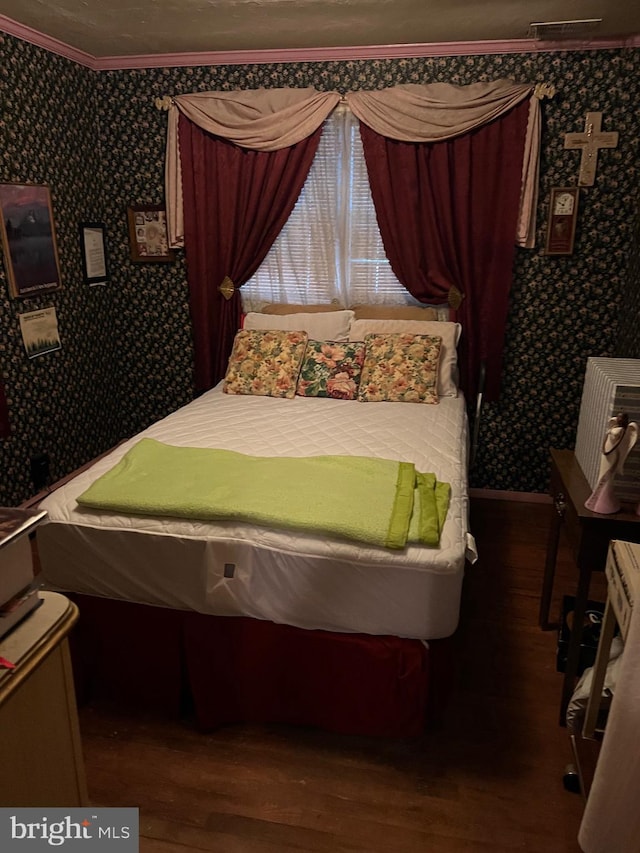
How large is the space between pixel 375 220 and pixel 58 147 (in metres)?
1.79

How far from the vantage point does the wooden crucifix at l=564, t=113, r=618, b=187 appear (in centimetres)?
308

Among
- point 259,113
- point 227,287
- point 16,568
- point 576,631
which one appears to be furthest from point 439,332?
point 16,568

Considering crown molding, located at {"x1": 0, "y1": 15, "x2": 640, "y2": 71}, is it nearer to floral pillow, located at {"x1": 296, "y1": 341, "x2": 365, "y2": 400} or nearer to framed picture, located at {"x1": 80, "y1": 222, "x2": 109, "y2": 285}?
framed picture, located at {"x1": 80, "y1": 222, "x2": 109, "y2": 285}

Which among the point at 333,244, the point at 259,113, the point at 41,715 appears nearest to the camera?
the point at 41,715

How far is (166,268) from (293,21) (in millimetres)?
1574

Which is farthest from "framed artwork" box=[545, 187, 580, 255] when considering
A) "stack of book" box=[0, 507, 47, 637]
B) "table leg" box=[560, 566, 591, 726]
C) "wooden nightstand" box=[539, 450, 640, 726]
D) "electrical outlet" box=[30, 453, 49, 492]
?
"stack of book" box=[0, 507, 47, 637]

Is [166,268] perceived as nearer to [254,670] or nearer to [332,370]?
[332,370]

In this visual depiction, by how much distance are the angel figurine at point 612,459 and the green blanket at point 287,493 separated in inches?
18.2

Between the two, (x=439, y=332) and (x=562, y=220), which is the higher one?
(x=562, y=220)

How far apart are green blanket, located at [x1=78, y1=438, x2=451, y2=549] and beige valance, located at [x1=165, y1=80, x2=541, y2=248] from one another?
6.17 ft

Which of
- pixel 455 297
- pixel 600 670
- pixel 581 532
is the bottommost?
pixel 600 670

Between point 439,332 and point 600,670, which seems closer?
point 600,670

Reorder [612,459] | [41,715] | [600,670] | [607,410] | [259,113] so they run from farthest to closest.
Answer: [259,113] → [607,410] → [612,459] → [600,670] → [41,715]

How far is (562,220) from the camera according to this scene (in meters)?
3.23
